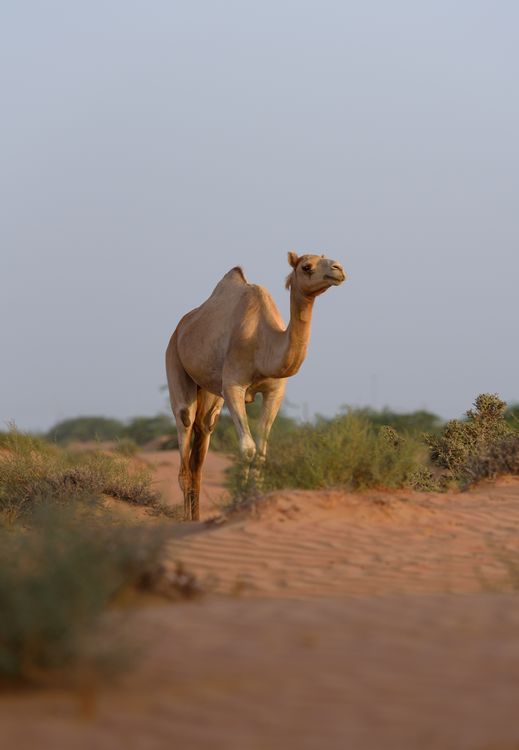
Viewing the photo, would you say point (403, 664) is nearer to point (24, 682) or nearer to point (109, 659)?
point (109, 659)

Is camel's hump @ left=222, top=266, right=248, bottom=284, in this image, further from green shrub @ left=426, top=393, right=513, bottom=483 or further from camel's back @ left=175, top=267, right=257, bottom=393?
green shrub @ left=426, top=393, right=513, bottom=483

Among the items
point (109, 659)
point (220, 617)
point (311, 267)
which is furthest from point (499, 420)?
point (109, 659)

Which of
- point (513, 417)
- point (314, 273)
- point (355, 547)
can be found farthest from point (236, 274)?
point (355, 547)

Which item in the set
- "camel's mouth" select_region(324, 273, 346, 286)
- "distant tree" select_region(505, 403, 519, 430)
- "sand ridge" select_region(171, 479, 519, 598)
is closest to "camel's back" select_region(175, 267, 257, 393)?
"camel's mouth" select_region(324, 273, 346, 286)

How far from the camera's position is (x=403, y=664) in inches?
208

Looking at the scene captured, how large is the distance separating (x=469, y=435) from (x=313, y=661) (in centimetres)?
1093

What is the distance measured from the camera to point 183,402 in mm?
15055

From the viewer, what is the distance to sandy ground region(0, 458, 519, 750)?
4.48 m

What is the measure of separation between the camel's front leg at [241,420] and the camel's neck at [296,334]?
63 centimetres

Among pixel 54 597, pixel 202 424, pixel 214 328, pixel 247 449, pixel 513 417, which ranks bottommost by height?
pixel 54 597

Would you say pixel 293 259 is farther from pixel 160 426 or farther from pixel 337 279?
pixel 160 426

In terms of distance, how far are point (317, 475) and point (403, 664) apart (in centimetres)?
536

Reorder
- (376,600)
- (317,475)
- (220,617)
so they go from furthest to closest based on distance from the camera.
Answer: (317,475) < (376,600) < (220,617)

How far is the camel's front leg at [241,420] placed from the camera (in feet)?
37.1
